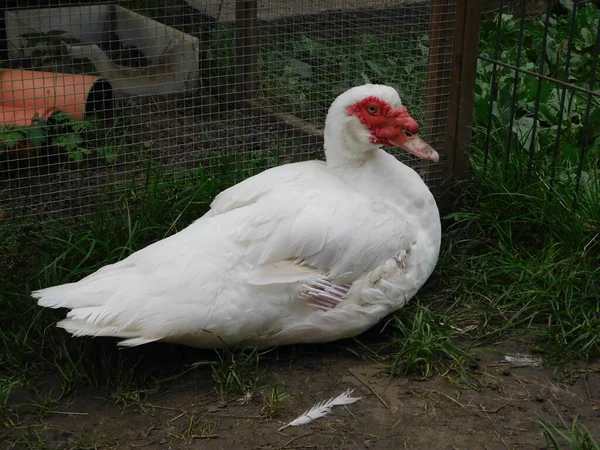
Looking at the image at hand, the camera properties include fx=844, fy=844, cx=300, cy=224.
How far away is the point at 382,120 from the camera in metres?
3.83

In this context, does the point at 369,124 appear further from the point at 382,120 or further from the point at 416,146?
the point at 416,146

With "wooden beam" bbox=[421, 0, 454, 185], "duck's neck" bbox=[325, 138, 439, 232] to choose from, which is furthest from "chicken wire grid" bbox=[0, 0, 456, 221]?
"duck's neck" bbox=[325, 138, 439, 232]

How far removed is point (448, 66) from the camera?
4688 mm

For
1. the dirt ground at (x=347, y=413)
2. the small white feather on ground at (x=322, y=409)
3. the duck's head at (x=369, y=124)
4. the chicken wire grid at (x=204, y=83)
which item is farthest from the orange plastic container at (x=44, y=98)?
the small white feather on ground at (x=322, y=409)

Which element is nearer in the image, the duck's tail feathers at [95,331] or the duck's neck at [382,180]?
the duck's tail feathers at [95,331]

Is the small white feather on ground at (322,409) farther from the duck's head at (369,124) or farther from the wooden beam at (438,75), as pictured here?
the wooden beam at (438,75)

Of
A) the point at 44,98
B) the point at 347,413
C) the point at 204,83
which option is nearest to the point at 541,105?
the point at 204,83

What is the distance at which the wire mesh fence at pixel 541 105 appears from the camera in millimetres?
4355

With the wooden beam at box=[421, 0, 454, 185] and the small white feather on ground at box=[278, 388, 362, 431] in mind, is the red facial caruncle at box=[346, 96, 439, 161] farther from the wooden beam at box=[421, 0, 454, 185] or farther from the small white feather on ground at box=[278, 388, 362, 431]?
the small white feather on ground at box=[278, 388, 362, 431]

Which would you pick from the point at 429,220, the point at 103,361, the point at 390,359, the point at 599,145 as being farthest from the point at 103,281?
the point at 599,145

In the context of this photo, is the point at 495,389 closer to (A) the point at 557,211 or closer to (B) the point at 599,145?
(A) the point at 557,211

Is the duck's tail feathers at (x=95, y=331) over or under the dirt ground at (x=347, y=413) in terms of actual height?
over

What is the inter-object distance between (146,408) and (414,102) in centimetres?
274

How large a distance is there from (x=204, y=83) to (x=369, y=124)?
2.28m
